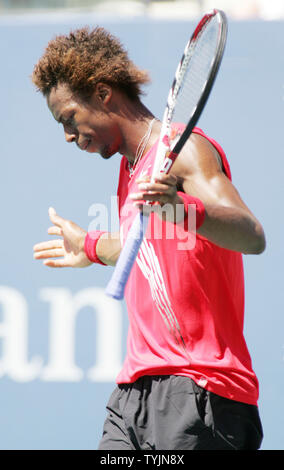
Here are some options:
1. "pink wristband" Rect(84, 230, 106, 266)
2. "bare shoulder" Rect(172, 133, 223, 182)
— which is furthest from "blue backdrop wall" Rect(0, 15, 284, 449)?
"bare shoulder" Rect(172, 133, 223, 182)

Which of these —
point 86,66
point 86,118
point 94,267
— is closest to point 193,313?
point 86,118

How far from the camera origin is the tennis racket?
1.80 m

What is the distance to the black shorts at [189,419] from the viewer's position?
6.73ft

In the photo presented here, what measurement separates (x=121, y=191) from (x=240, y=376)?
696 mm

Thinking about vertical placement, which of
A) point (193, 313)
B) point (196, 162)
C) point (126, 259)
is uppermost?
point (196, 162)

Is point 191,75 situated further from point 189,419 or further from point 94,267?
point 94,267

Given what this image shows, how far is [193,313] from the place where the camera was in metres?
2.07

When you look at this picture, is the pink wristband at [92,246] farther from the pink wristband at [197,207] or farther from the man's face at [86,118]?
the pink wristband at [197,207]

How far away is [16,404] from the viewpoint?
340 centimetres

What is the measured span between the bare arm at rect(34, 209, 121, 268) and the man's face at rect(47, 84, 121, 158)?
261mm

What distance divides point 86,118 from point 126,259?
60cm

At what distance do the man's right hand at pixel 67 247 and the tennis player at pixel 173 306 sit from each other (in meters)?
0.06
